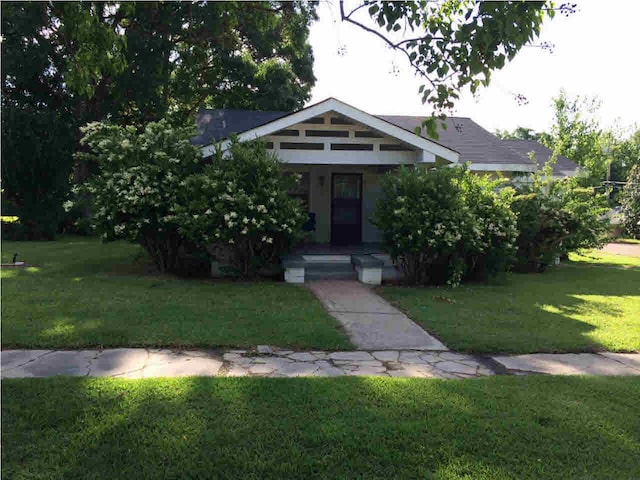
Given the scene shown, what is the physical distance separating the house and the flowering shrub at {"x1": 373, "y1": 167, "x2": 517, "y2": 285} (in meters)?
0.82

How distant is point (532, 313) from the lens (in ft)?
25.0

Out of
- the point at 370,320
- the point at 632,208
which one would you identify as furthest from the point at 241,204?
the point at 632,208

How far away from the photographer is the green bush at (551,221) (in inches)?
455

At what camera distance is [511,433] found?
3.52 meters

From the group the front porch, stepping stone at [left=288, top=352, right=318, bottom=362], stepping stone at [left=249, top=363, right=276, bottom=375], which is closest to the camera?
stepping stone at [left=249, top=363, right=276, bottom=375]

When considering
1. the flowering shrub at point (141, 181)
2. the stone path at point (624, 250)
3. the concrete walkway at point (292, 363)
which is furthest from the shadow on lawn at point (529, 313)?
the stone path at point (624, 250)

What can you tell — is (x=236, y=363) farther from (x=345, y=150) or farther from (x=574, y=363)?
(x=345, y=150)

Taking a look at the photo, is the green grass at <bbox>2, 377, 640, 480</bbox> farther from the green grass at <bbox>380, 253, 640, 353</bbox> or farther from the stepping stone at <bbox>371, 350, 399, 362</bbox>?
the green grass at <bbox>380, 253, 640, 353</bbox>

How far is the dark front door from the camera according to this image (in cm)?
1426

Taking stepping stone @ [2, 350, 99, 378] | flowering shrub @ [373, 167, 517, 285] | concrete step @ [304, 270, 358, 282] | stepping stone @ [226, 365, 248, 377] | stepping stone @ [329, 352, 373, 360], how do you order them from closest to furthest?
stepping stone @ [2, 350, 99, 378]
stepping stone @ [226, 365, 248, 377]
stepping stone @ [329, 352, 373, 360]
flowering shrub @ [373, 167, 517, 285]
concrete step @ [304, 270, 358, 282]

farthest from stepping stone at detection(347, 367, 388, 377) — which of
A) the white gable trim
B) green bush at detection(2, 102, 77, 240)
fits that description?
green bush at detection(2, 102, 77, 240)

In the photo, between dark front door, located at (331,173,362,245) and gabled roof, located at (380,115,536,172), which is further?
dark front door, located at (331,173,362,245)

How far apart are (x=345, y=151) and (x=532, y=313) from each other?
16.6ft

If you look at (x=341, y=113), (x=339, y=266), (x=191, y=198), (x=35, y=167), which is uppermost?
(x=341, y=113)
